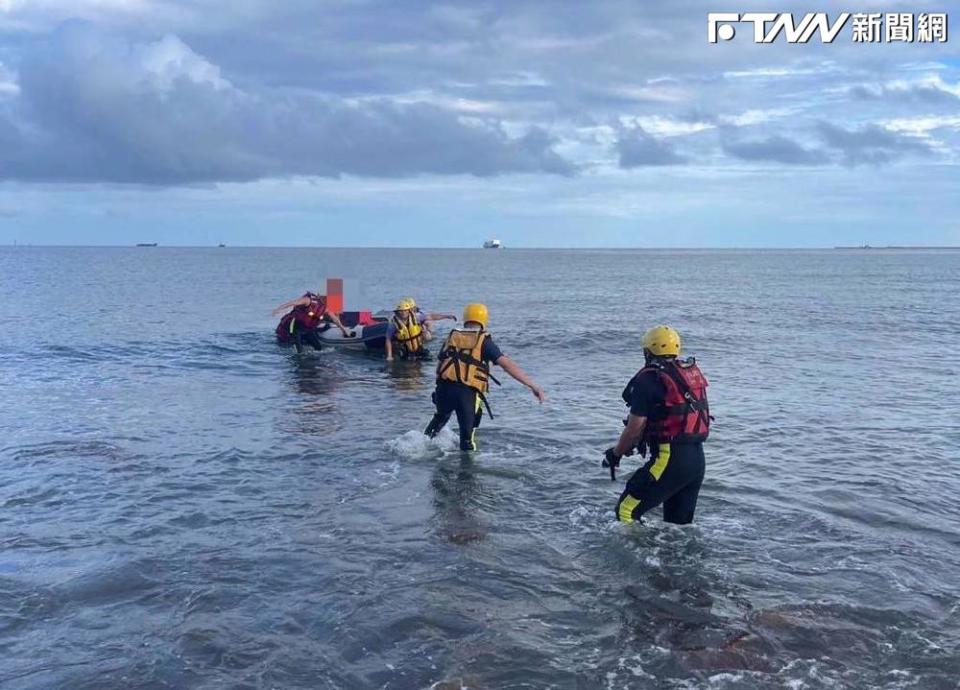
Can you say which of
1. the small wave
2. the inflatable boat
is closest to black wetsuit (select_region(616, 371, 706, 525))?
the small wave

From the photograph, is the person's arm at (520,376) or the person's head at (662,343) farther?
the person's arm at (520,376)

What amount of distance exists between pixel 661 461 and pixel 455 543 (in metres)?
2.31

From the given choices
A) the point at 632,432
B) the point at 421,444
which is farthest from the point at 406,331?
the point at 632,432

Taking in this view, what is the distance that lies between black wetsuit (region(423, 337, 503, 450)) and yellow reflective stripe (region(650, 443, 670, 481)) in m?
3.35

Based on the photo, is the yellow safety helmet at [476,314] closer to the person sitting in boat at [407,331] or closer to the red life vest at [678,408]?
the red life vest at [678,408]

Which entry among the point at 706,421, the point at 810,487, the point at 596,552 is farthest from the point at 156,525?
the point at 810,487

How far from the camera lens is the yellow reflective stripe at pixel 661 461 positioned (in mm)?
7926

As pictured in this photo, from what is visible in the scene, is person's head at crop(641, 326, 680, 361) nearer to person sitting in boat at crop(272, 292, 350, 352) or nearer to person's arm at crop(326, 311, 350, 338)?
person sitting in boat at crop(272, 292, 350, 352)

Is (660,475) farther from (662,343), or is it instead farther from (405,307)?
(405,307)

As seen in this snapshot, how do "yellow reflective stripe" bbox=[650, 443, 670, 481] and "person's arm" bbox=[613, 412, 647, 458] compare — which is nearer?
"person's arm" bbox=[613, 412, 647, 458]

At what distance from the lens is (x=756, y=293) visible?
5959cm

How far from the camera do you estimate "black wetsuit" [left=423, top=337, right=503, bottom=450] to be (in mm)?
11125

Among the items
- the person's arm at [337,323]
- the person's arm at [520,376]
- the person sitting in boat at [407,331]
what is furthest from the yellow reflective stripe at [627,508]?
the person's arm at [337,323]

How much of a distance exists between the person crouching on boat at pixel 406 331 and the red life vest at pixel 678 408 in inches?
525
